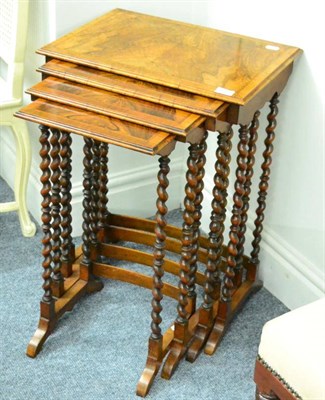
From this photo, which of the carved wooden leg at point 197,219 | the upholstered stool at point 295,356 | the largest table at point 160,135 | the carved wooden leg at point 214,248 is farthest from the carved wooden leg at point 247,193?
the upholstered stool at point 295,356

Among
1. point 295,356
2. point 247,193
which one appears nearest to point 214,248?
point 247,193

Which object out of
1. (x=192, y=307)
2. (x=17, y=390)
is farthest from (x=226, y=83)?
(x=17, y=390)

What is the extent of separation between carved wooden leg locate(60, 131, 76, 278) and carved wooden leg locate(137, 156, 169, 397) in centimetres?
33

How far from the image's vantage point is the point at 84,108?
6.91ft

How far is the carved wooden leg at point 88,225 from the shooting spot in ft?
8.20

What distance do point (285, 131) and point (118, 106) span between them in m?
0.63

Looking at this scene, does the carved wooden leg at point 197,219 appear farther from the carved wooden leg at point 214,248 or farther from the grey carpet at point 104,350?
the grey carpet at point 104,350

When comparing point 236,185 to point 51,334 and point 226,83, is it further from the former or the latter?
point 51,334

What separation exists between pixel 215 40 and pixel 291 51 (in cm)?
23

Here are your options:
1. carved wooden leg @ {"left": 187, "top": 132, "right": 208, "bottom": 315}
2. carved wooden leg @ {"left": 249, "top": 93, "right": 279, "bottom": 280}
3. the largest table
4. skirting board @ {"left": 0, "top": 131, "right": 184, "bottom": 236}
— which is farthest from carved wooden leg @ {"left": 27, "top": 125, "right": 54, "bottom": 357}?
carved wooden leg @ {"left": 249, "top": 93, "right": 279, "bottom": 280}

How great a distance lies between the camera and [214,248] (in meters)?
2.36

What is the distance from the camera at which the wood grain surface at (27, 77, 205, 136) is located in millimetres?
2025

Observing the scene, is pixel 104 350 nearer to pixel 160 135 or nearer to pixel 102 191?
pixel 102 191

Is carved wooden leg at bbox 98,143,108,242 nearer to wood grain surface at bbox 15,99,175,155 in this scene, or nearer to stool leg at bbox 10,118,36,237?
stool leg at bbox 10,118,36,237
